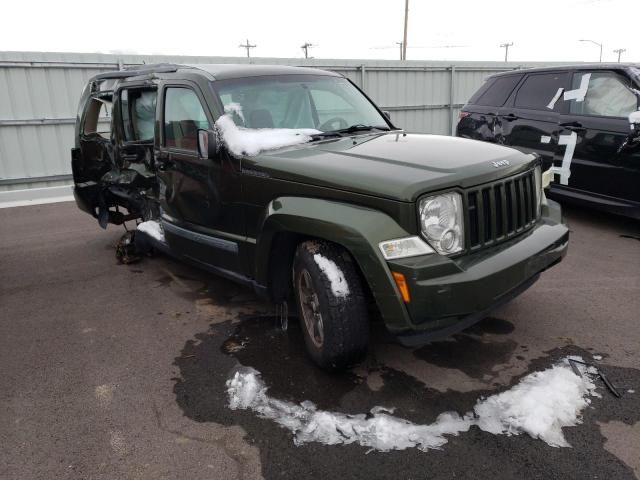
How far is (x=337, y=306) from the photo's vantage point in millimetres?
2705

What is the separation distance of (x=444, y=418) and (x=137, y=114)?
376cm

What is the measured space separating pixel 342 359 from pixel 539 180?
5.87 ft

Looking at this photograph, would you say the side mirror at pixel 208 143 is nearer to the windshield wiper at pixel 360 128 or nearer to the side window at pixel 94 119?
the windshield wiper at pixel 360 128

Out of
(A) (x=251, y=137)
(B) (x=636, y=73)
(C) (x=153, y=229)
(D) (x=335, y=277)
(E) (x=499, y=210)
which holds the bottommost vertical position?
(C) (x=153, y=229)

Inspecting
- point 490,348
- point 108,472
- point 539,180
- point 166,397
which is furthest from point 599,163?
point 108,472

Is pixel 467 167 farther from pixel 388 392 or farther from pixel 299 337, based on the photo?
pixel 299 337

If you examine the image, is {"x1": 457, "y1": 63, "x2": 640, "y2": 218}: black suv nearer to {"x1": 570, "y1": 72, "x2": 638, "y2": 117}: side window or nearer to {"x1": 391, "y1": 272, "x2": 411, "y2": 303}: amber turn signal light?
{"x1": 570, "y1": 72, "x2": 638, "y2": 117}: side window

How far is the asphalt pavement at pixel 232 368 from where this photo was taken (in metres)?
2.31

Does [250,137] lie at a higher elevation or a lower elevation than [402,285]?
higher

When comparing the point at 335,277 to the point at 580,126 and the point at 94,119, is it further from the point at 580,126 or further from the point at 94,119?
the point at 580,126

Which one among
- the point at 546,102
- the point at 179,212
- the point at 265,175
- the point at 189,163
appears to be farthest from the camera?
the point at 546,102

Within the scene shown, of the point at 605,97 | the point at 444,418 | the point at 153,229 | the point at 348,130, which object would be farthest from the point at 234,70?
the point at 605,97

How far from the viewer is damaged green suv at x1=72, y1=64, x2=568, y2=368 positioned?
2.51 m

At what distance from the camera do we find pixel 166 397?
2889mm
